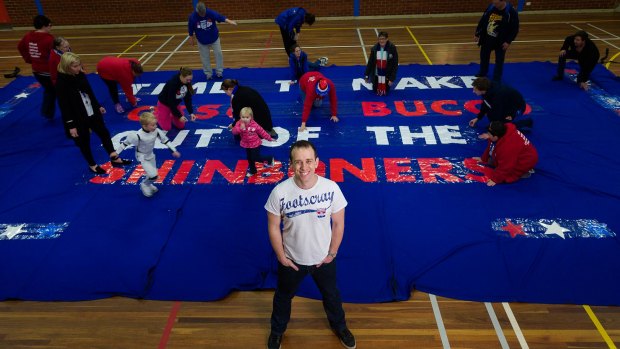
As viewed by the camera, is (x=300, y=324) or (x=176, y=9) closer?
(x=300, y=324)

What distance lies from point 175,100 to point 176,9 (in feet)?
30.9

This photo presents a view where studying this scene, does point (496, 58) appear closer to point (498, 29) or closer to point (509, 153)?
point (498, 29)

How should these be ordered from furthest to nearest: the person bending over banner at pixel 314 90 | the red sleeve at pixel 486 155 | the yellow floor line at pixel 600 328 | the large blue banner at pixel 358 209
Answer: the person bending over banner at pixel 314 90 → the red sleeve at pixel 486 155 → the large blue banner at pixel 358 209 → the yellow floor line at pixel 600 328

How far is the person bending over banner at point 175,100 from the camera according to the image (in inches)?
252

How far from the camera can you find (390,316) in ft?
11.8

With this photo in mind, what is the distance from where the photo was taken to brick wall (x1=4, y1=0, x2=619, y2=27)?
551 inches

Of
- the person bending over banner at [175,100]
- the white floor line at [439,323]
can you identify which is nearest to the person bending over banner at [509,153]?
the white floor line at [439,323]

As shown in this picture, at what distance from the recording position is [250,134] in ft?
17.1

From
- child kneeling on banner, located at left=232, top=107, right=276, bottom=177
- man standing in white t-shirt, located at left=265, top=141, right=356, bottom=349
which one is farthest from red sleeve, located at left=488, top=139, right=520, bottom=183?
man standing in white t-shirt, located at left=265, top=141, right=356, bottom=349

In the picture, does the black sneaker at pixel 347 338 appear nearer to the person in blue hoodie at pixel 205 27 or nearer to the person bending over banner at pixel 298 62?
the person bending over banner at pixel 298 62

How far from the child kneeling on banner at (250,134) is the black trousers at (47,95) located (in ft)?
13.3

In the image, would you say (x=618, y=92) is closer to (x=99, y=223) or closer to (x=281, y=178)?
(x=281, y=178)

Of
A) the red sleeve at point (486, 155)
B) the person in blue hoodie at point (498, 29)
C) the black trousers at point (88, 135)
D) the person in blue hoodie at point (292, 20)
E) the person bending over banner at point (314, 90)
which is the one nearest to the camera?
the black trousers at point (88, 135)

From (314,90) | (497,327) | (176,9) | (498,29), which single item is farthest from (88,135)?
(176,9)
